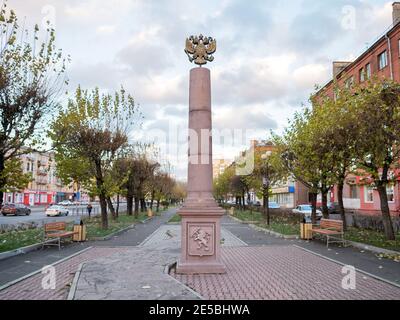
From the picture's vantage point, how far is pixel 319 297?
22.4 ft

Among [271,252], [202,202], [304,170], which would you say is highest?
[304,170]

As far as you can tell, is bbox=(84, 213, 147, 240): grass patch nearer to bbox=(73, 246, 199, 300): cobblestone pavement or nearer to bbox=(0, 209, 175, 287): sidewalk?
bbox=(0, 209, 175, 287): sidewalk

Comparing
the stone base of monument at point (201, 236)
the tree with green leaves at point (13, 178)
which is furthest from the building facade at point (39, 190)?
the stone base of monument at point (201, 236)

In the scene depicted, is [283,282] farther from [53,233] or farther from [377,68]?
[377,68]

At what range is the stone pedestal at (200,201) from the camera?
8805mm

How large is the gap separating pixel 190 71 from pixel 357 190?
35.6 meters

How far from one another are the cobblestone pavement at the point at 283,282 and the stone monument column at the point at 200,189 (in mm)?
472

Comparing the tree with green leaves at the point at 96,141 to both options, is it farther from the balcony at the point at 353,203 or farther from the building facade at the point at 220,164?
the building facade at the point at 220,164

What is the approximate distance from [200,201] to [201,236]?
809 mm

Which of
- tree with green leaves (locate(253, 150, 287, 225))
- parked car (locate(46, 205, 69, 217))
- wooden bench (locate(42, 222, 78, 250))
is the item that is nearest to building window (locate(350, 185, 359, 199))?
tree with green leaves (locate(253, 150, 287, 225))

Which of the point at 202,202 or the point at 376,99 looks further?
the point at 376,99
